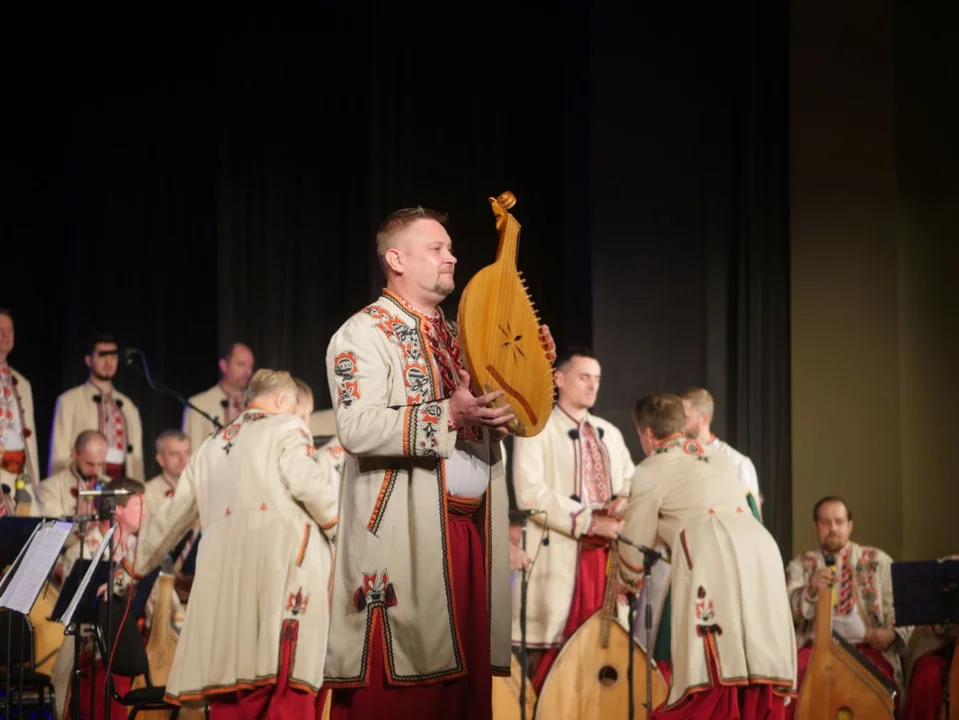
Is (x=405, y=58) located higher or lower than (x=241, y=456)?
higher

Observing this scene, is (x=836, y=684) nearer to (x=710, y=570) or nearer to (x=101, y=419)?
(x=710, y=570)

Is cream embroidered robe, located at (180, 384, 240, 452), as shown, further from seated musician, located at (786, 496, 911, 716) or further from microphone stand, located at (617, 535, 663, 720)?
seated musician, located at (786, 496, 911, 716)

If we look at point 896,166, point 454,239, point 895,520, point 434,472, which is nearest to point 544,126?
point 454,239

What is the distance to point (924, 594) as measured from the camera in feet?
20.9

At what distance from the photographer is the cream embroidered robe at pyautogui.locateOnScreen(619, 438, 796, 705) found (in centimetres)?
587

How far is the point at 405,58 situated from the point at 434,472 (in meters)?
5.82

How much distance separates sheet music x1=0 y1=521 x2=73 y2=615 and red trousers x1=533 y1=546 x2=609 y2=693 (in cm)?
294

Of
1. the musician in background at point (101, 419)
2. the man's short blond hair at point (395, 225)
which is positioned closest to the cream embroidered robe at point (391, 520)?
the man's short blond hair at point (395, 225)

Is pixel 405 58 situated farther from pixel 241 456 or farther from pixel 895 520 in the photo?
pixel 895 520

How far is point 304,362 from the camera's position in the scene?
9.62 metres

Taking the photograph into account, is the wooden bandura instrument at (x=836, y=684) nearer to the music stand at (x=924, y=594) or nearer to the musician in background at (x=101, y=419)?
the music stand at (x=924, y=594)

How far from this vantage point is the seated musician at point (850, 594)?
722 centimetres

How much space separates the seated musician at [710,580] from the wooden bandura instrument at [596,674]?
1.34 ft

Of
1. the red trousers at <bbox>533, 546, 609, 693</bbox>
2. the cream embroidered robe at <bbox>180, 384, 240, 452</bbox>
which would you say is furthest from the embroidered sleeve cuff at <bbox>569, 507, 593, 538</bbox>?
the cream embroidered robe at <bbox>180, 384, 240, 452</bbox>
